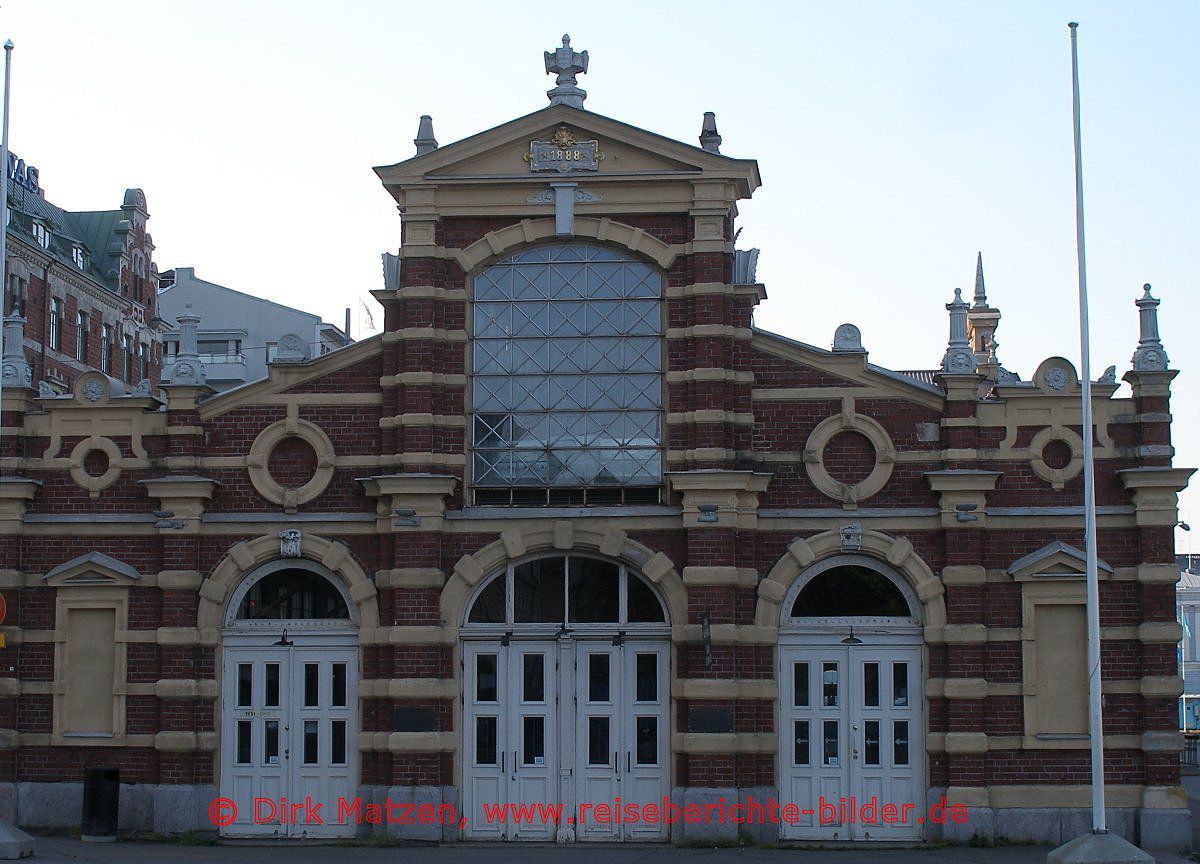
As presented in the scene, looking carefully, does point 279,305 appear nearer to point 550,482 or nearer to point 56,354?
point 56,354

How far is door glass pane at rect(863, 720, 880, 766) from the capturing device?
23.9 meters

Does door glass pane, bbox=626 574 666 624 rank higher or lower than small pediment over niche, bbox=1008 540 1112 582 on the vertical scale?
lower

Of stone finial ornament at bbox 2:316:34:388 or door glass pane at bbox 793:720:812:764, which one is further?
stone finial ornament at bbox 2:316:34:388

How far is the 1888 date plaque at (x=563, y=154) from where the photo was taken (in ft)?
81.0

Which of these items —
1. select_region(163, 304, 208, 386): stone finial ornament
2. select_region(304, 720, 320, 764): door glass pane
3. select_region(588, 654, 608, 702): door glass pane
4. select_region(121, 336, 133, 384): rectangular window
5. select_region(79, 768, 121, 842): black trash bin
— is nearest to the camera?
select_region(79, 768, 121, 842): black trash bin

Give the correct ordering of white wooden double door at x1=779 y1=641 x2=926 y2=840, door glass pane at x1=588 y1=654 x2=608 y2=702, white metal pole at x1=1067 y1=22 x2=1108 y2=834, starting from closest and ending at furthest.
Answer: white metal pole at x1=1067 y1=22 x2=1108 y2=834 → white wooden double door at x1=779 y1=641 x2=926 y2=840 → door glass pane at x1=588 y1=654 x2=608 y2=702

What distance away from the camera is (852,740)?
2389 cm

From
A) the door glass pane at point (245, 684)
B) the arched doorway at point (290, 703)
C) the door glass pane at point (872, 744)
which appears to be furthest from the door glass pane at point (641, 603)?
the door glass pane at point (245, 684)

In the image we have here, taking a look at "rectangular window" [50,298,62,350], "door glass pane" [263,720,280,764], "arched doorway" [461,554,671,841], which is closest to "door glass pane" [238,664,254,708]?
"door glass pane" [263,720,280,764]

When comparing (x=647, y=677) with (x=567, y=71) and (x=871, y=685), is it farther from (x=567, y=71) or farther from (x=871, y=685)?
(x=567, y=71)

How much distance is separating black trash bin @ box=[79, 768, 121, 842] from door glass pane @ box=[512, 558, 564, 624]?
249 inches

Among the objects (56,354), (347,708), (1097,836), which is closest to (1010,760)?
(1097,836)

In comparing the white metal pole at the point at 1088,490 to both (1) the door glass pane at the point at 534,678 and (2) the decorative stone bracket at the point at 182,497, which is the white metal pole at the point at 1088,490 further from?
(2) the decorative stone bracket at the point at 182,497

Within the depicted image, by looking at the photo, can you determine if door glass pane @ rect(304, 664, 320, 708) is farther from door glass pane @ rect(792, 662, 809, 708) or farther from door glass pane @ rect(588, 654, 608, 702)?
door glass pane @ rect(792, 662, 809, 708)
